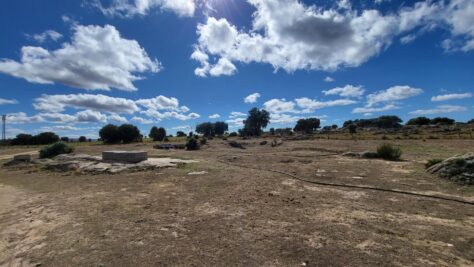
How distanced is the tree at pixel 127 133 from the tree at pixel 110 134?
2.73 feet

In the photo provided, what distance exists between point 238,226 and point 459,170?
8668 mm

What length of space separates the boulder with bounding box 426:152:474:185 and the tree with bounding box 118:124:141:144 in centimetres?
5928

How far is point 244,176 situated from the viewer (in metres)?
11.5

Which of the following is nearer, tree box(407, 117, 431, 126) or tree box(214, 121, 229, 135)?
tree box(407, 117, 431, 126)

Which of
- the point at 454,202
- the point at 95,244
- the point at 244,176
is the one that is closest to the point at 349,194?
the point at 454,202

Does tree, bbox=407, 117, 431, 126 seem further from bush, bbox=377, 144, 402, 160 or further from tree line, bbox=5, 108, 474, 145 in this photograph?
bush, bbox=377, 144, 402, 160

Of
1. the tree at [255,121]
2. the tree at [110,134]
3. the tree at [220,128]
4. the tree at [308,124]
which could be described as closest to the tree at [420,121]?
the tree at [308,124]

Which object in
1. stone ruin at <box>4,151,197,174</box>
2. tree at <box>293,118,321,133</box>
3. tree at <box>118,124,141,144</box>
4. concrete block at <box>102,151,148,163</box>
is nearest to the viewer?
stone ruin at <box>4,151,197,174</box>

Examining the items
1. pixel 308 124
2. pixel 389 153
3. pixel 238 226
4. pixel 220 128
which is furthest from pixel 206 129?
pixel 238 226

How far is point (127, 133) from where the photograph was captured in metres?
60.0

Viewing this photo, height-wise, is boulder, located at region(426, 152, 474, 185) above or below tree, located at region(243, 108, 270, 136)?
below

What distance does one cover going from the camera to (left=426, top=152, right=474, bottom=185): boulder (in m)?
8.65

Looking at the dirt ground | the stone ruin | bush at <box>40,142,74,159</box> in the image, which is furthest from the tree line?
the dirt ground

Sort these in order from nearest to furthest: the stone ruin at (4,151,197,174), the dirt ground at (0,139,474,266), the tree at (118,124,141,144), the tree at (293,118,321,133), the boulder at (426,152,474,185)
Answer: the dirt ground at (0,139,474,266) → the boulder at (426,152,474,185) → the stone ruin at (4,151,197,174) → the tree at (118,124,141,144) → the tree at (293,118,321,133)
